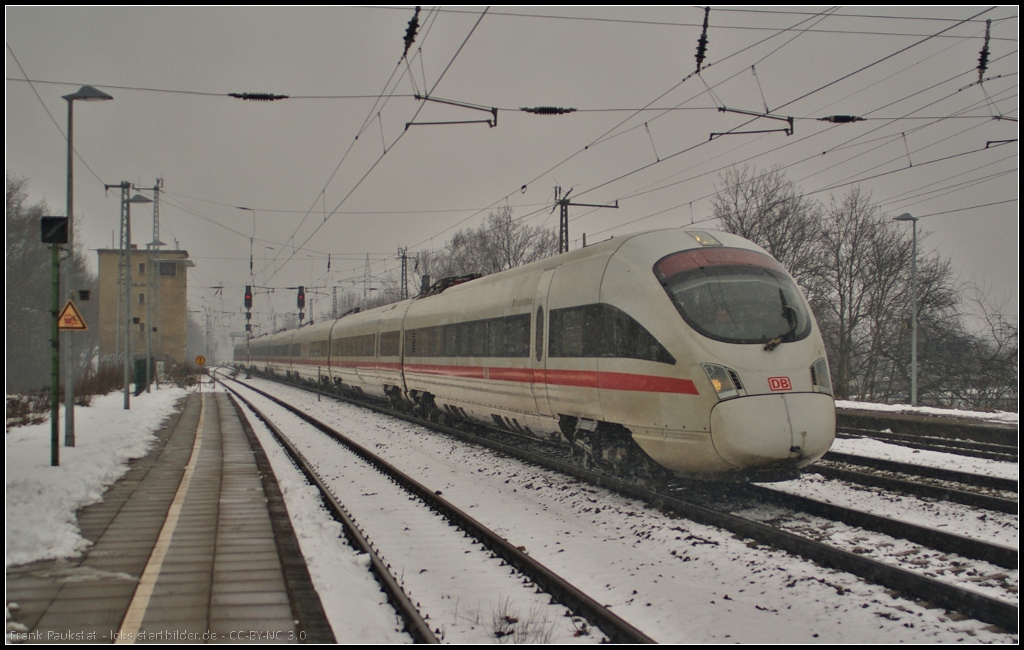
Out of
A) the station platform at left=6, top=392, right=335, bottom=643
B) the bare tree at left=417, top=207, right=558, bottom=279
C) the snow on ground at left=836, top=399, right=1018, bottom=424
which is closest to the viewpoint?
the station platform at left=6, top=392, right=335, bottom=643

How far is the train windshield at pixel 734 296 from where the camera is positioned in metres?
8.02

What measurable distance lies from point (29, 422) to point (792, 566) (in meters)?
16.7

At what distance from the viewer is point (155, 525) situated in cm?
748

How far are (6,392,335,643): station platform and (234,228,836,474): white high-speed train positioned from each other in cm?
405

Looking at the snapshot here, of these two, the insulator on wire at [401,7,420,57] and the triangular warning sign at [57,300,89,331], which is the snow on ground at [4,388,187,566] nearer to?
the triangular warning sign at [57,300,89,331]

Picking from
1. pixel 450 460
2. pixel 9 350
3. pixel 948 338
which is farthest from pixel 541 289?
pixel 9 350

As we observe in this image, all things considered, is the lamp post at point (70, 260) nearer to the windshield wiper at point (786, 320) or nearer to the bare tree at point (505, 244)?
the windshield wiper at point (786, 320)

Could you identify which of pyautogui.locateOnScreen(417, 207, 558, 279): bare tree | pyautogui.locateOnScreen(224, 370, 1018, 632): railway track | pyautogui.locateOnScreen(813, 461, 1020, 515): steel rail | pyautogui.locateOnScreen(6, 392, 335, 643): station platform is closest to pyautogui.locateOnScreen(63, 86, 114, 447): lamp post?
pyautogui.locateOnScreen(6, 392, 335, 643): station platform

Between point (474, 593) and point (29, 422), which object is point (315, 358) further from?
point (474, 593)

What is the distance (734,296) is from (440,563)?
436 centimetres

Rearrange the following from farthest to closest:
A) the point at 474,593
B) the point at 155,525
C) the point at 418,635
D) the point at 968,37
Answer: the point at 968,37
the point at 155,525
the point at 474,593
the point at 418,635

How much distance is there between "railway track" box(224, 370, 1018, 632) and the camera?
16.0ft

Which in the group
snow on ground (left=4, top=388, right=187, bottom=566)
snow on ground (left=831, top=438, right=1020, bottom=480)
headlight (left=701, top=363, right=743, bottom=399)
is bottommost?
snow on ground (left=831, top=438, right=1020, bottom=480)

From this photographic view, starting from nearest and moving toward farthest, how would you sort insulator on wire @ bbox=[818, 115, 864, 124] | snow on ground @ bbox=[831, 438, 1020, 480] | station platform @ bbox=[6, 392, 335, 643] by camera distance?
station platform @ bbox=[6, 392, 335, 643], snow on ground @ bbox=[831, 438, 1020, 480], insulator on wire @ bbox=[818, 115, 864, 124]
